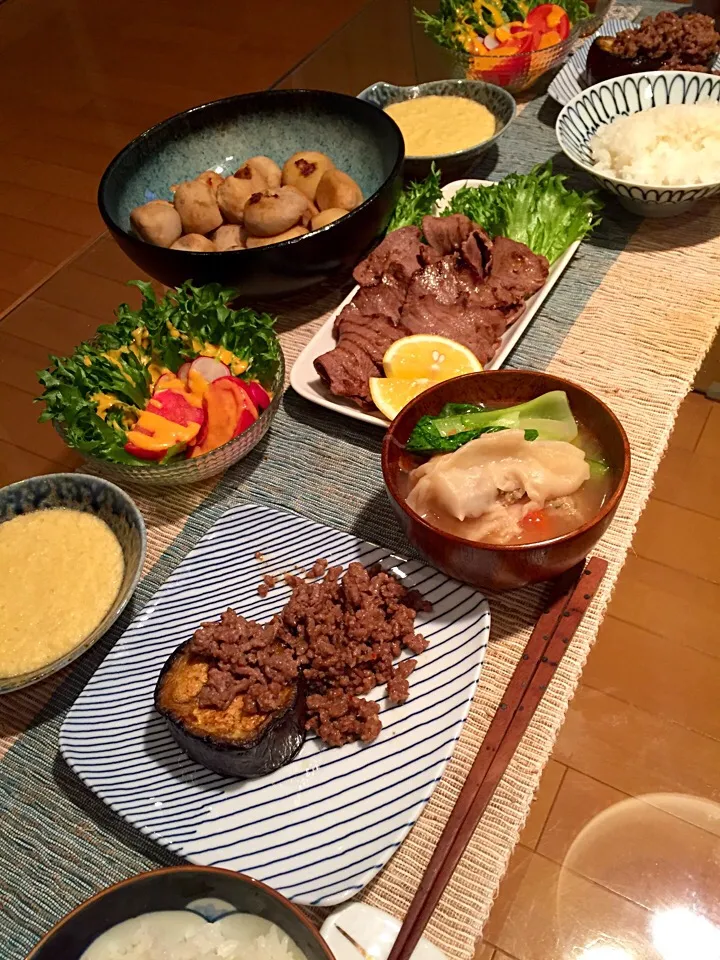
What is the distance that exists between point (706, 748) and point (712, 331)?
1.09m

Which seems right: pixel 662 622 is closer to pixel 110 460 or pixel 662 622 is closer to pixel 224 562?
pixel 224 562

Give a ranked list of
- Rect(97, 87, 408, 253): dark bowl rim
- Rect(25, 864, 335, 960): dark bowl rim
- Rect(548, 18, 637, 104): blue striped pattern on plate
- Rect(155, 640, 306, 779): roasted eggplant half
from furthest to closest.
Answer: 1. Rect(548, 18, 637, 104): blue striped pattern on plate
2. Rect(97, 87, 408, 253): dark bowl rim
3. Rect(155, 640, 306, 779): roasted eggplant half
4. Rect(25, 864, 335, 960): dark bowl rim

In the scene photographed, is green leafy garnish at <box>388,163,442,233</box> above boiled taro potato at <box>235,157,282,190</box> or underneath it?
underneath

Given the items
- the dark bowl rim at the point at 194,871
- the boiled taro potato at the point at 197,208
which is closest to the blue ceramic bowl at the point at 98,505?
the dark bowl rim at the point at 194,871

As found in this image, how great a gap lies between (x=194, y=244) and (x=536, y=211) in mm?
1047

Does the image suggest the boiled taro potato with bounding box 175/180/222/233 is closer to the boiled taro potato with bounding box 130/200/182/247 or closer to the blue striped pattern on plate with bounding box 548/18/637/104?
the boiled taro potato with bounding box 130/200/182/247

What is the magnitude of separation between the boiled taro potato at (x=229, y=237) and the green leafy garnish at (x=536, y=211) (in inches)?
27.4

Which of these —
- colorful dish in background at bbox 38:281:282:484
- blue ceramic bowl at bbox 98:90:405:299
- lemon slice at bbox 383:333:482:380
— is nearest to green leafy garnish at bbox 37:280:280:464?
colorful dish in background at bbox 38:281:282:484

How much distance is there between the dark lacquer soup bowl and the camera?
1344 mm

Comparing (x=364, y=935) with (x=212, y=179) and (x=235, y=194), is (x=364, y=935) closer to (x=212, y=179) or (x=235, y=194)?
(x=235, y=194)

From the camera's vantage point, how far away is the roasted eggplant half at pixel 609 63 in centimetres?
256

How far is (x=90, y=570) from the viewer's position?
1617 mm

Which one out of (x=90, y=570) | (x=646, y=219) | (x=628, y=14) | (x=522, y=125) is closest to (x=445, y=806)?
(x=90, y=570)

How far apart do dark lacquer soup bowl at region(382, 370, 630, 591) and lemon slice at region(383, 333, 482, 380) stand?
210 mm
